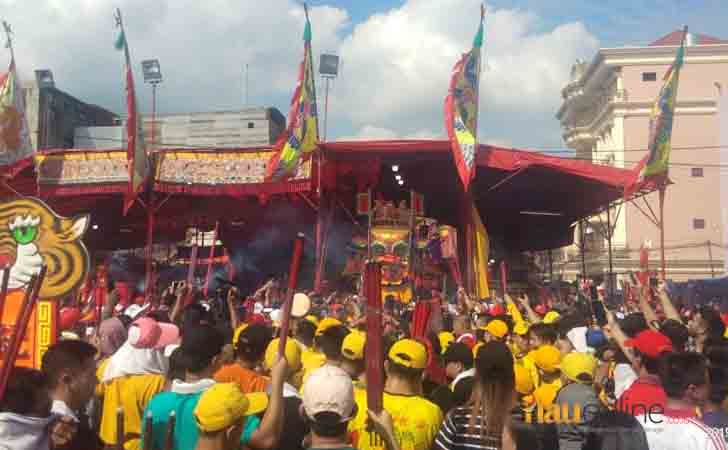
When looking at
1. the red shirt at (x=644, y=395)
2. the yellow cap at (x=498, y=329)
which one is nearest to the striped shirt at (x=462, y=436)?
the red shirt at (x=644, y=395)

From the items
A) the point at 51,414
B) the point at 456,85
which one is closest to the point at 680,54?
the point at 456,85

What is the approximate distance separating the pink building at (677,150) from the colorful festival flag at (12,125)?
34362 millimetres

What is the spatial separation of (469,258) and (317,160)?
16.5ft

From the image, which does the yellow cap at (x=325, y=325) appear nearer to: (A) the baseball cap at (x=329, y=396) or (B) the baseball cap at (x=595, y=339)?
(A) the baseball cap at (x=329, y=396)

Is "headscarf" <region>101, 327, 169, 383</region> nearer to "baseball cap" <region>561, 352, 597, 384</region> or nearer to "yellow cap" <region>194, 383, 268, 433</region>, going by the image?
"yellow cap" <region>194, 383, 268, 433</region>

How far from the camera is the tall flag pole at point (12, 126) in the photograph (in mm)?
19312

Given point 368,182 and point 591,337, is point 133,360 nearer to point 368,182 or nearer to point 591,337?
point 591,337

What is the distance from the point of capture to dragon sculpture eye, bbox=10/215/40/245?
4.15 meters

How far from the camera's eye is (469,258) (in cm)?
1992

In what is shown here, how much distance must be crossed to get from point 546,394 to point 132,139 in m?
16.0

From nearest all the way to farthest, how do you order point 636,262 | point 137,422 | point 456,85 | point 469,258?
point 137,422
point 456,85
point 469,258
point 636,262

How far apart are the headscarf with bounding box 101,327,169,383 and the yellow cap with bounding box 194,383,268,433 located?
1521 millimetres

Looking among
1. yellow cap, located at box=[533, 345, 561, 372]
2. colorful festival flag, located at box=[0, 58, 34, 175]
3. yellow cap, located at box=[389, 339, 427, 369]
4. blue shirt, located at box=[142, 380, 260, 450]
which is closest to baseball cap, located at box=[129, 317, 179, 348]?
blue shirt, located at box=[142, 380, 260, 450]

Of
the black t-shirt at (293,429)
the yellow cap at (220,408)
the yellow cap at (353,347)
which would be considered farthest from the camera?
the yellow cap at (353,347)
